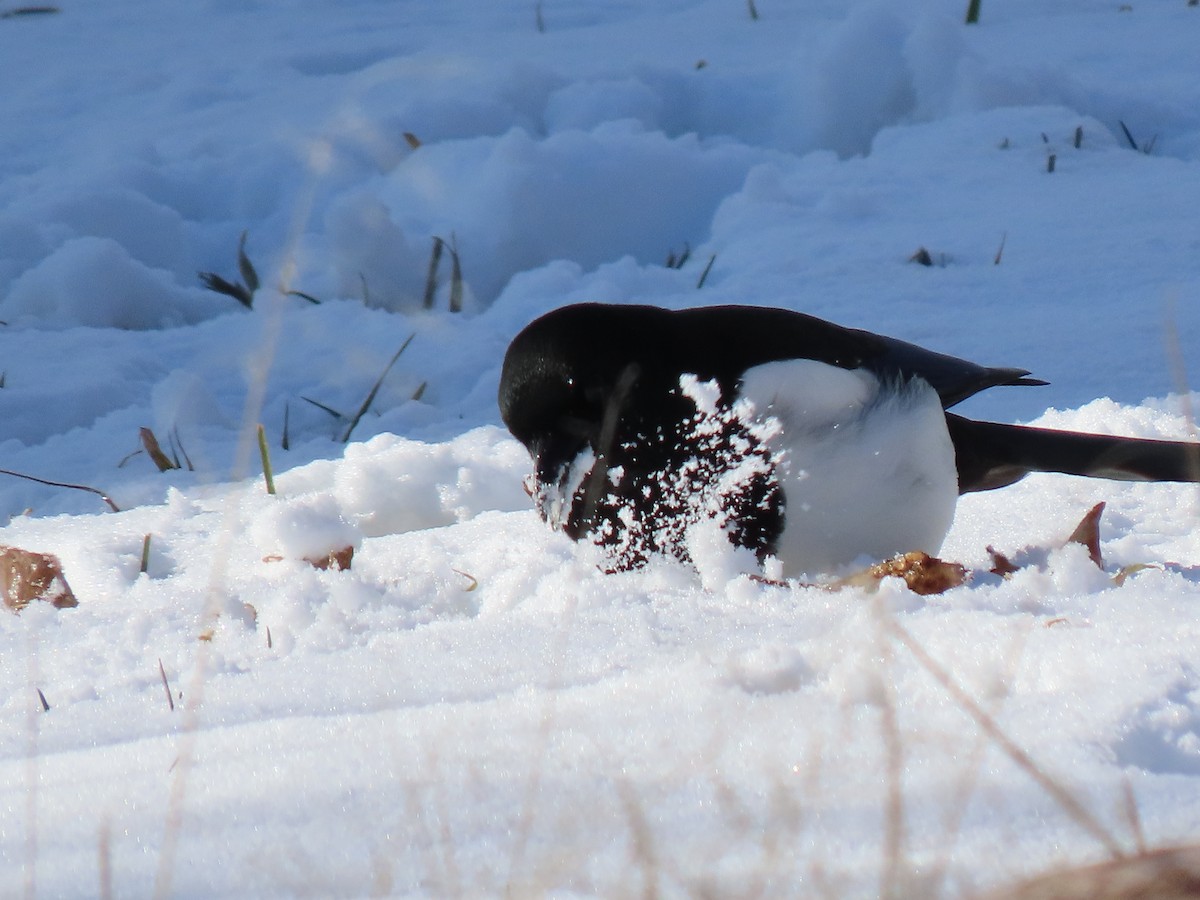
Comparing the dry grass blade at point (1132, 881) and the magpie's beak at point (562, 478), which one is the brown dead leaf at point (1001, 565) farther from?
the dry grass blade at point (1132, 881)

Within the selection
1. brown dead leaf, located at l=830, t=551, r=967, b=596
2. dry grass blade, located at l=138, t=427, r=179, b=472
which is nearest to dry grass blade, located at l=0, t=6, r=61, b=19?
dry grass blade, located at l=138, t=427, r=179, b=472

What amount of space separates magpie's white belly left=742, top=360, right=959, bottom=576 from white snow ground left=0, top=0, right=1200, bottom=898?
4.3 inches

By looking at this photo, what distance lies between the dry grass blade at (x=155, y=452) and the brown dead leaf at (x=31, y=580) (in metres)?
0.69

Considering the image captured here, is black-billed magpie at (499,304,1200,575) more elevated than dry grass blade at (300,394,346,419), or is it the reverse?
black-billed magpie at (499,304,1200,575)

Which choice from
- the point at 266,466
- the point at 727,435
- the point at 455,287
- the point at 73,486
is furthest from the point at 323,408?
the point at 727,435

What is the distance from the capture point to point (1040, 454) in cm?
222

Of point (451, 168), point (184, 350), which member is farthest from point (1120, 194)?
point (184, 350)

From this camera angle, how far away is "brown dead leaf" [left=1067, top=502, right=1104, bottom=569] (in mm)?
1851

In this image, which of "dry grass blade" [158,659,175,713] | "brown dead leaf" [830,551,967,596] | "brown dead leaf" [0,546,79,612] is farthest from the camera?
"brown dead leaf" [0,546,79,612]

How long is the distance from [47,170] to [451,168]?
1337 millimetres

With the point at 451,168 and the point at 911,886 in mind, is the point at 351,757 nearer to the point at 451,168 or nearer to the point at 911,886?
the point at 911,886

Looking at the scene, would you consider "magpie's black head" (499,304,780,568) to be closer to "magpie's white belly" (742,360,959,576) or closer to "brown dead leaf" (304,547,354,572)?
"magpie's white belly" (742,360,959,576)

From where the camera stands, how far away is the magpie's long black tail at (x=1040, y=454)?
2146mm

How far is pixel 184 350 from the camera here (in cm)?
340
